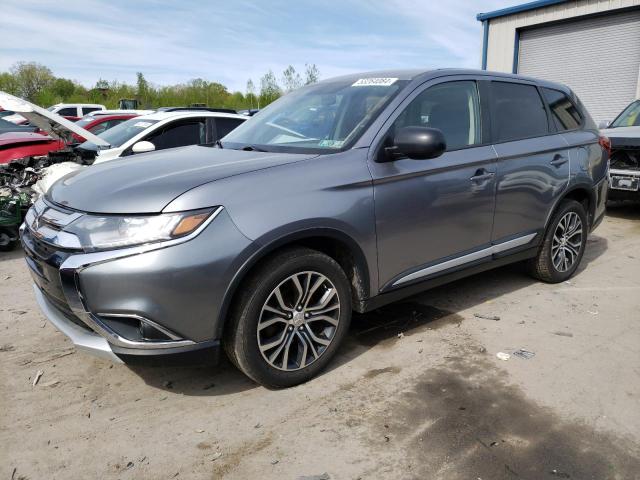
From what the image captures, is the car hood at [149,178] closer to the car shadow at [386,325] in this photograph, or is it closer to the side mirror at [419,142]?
the side mirror at [419,142]

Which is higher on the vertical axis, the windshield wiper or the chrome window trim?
the windshield wiper

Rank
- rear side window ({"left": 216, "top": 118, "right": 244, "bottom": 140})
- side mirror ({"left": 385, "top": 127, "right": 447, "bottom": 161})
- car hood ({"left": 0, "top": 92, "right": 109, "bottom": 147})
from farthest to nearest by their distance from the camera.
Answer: rear side window ({"left": 216, "top": 118, "right": 244, "bottom": 140}) < car hood ({"left": 0, "top": 92, "right": 109, "bottom": 147}) < side mirror ({"left": 385, "top": 127, "right": 447, "bottom": 161})

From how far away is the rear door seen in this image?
13.1ft

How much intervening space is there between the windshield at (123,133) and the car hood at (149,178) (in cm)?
351

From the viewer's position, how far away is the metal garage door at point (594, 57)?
46.6ft

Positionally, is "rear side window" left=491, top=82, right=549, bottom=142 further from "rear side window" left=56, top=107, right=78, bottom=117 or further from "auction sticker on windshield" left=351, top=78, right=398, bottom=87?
"rear side window" left=56, top=107, right=78, bottom=117

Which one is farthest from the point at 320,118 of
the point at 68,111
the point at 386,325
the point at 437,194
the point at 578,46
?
the point at 68,111

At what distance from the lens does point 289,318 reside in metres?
2.94

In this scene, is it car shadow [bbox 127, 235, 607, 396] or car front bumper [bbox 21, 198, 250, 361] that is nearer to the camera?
car front bumper [bbox 21, 198, 250, 361]

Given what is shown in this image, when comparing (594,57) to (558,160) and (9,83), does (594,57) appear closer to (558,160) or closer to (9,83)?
(558,160)

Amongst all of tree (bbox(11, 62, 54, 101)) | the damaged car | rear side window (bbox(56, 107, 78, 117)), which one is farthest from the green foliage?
the damaged car

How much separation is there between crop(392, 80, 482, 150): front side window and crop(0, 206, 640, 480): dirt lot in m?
1.39

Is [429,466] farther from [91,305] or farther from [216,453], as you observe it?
[91,305]

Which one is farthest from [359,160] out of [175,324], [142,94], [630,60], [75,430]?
[142,94]
